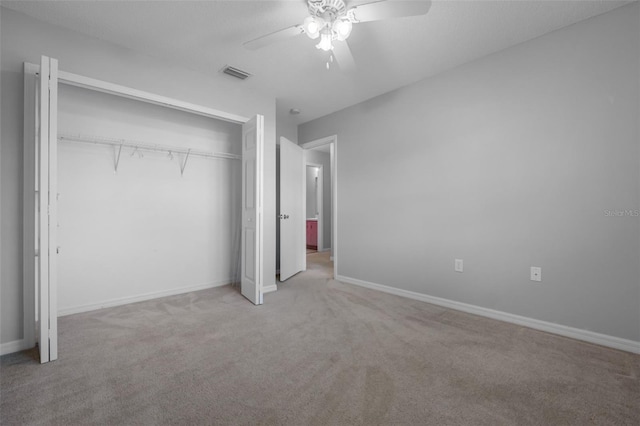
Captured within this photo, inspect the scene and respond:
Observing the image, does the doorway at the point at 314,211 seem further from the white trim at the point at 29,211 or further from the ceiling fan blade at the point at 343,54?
the white trim at the point at 29,211

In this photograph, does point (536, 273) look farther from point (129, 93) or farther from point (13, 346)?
point (13, 346)

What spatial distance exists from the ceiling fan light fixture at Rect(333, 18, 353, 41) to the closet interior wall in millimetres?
2349

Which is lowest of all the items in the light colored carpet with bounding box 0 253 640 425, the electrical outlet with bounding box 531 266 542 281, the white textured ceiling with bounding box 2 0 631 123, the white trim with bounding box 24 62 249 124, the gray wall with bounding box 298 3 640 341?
the light colored carpet with bounding box 0 253 640 425

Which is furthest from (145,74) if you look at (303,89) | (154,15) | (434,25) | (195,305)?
(434,25)

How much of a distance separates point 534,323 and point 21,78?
4611 mm

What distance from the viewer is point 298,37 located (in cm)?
251

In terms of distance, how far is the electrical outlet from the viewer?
2.50 metres

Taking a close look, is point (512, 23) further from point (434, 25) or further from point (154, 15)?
point (154, 15)

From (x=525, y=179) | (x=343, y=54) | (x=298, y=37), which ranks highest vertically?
(x=298, y=37)

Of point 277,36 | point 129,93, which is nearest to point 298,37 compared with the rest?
point 277,36

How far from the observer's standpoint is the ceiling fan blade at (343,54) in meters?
2.11

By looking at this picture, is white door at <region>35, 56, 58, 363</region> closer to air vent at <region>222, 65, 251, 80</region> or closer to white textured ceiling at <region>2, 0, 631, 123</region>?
white textured ceiling at <region>2, 0, 631, 123</region>

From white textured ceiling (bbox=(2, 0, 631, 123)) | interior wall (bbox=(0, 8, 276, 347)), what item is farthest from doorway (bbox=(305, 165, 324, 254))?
interior wall (bbox=(0, 8, 276, 347))

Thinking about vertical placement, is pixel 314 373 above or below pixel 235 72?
below
